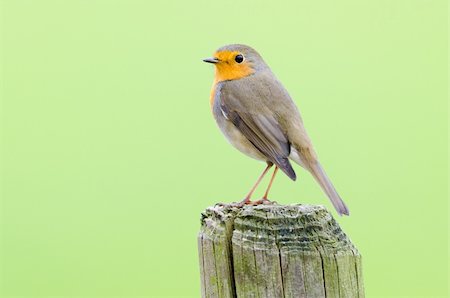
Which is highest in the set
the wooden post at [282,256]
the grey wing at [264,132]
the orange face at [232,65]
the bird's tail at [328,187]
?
the orange face at [232,65]

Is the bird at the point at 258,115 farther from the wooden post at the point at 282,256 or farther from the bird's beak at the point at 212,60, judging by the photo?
the wooden post at the point at 282,256

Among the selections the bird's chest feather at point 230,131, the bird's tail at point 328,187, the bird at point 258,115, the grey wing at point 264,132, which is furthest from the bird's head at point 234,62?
the bird's tail at point 328,187

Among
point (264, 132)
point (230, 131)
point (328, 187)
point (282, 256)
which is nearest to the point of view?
point (282, 256)

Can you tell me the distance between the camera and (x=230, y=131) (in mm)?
5688

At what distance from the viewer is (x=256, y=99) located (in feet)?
18.3

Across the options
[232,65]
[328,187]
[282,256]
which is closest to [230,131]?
[232,65]

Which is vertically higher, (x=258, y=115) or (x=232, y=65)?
(x=232, y=65)

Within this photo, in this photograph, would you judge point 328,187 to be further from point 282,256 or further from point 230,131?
point 282,256

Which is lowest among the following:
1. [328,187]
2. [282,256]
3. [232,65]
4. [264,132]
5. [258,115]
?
[282,256]

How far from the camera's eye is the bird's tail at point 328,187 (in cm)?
442

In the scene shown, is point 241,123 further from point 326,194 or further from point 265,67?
point 326,194

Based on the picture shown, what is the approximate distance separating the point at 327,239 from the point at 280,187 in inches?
185

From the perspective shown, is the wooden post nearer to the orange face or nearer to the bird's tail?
the bird's tail

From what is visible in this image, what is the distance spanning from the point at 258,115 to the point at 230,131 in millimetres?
337
